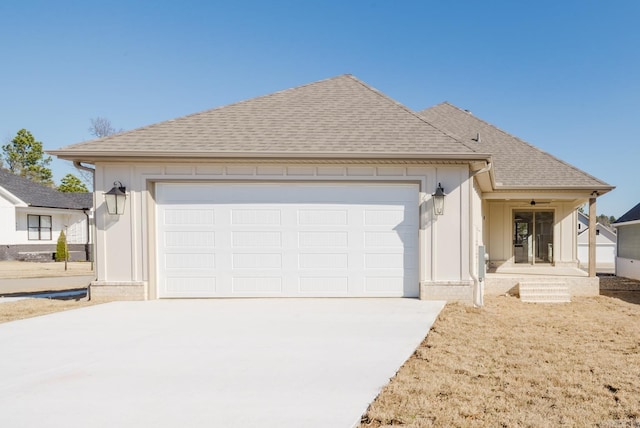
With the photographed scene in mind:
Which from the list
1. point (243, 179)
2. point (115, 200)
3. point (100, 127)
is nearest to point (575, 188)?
point (243, 179)

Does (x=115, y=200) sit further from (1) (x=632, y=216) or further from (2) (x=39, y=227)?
(2) (x=39, y=227)

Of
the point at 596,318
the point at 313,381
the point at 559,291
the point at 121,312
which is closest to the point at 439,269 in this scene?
the point at 596,318

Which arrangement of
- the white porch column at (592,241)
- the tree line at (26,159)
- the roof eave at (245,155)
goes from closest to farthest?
the roof eave at (245,155), the white porch column at (592,241), the tree line at (26,159)

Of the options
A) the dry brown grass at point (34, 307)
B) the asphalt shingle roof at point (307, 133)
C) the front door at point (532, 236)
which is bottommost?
the dry brown grass at point (34, 307)

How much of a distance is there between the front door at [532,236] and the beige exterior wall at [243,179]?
697 cm

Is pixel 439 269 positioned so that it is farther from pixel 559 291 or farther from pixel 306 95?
pixel 306 95

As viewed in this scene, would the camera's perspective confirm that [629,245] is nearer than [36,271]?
Yes

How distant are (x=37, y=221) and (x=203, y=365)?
26.9 meters

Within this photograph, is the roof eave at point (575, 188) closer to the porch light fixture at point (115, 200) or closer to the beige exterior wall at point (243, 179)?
the beige exterior wall at point (243, 179)

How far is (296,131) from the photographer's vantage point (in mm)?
8266

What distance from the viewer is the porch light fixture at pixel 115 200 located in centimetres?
750

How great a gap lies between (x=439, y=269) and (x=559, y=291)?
4279 millimetres

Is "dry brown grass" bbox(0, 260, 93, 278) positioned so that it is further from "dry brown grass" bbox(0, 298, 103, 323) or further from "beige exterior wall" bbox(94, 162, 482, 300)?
"beige exterior wall" bbox(94, 162, 482, 300)

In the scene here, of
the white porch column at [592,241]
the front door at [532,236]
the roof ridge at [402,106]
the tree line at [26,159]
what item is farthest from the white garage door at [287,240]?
the tree line at [26,159]
